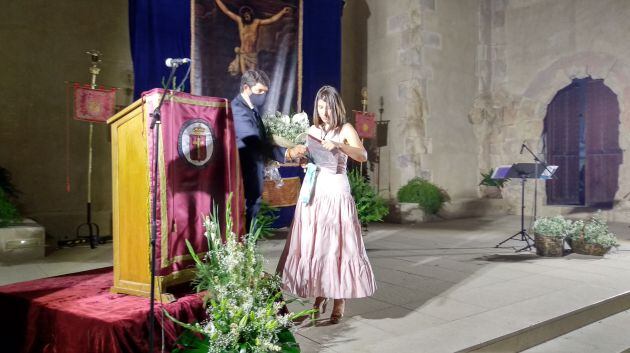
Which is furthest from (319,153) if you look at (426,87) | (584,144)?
(584,144)

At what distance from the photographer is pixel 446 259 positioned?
5.37 m

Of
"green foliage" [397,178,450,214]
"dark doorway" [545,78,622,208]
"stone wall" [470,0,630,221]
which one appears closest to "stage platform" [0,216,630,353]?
"green foliage" [397,178,450,214]

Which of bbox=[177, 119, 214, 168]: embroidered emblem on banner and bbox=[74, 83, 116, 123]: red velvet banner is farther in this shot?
bbox=[74, 83, 116, 123]: red velvet banner

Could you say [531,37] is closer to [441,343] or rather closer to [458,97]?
[458,97]

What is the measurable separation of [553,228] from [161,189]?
479 centimetres

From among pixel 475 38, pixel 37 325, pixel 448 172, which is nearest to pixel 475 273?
pixel 37 325

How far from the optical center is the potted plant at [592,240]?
18.1 ft

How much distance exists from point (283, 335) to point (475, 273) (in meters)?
2.86

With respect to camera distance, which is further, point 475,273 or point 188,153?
point 475,273

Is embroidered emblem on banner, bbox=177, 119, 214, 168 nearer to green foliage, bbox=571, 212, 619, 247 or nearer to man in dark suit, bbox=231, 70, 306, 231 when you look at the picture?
man in dark suit, bbox=231, 70, 306, 231

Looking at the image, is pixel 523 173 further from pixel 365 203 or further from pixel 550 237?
pixel 365 203

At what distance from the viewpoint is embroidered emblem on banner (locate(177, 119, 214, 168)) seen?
2.64m

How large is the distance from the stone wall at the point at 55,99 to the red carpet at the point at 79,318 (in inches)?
174

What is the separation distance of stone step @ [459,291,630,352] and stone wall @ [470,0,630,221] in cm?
578
